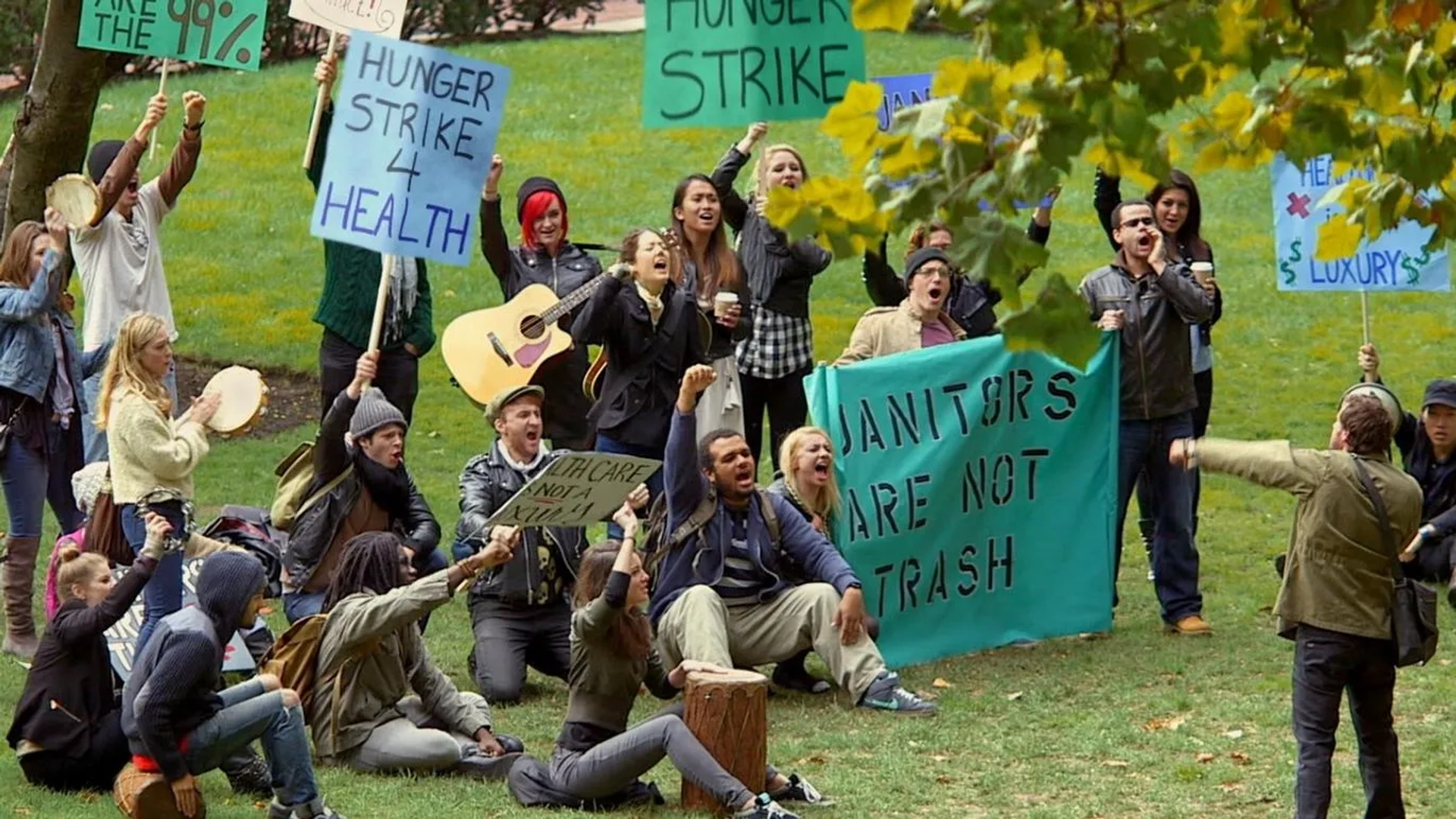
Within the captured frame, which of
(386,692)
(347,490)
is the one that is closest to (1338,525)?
(386,692)

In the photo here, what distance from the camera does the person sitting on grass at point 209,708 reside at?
857cm

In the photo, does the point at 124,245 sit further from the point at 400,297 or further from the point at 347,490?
the point at 347,490

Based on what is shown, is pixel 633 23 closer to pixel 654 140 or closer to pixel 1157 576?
pixel 654 140

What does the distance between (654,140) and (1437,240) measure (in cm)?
2028

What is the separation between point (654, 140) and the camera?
87.9ft

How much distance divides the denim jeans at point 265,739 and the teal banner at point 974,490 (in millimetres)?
3317

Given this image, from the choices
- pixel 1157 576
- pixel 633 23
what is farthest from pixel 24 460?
pixel 633 23

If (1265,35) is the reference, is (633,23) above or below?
above

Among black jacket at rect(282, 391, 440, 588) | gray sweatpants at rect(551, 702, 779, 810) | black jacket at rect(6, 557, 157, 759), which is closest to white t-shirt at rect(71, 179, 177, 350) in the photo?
black jacket at rect(282, 391, 440, 588)

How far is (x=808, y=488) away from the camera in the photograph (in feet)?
36.5

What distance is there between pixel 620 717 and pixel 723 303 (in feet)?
10.2

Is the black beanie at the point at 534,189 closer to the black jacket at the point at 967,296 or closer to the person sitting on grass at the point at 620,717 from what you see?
the black jacket at the point at 967,296

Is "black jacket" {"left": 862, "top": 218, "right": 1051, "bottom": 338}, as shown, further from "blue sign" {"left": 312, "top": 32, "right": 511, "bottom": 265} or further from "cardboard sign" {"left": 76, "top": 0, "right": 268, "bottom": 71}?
"cardboard sign" {"left": 76, "top": 0, "right": 268, "bottom": 71}

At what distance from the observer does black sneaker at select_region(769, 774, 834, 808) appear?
9.20 metres
